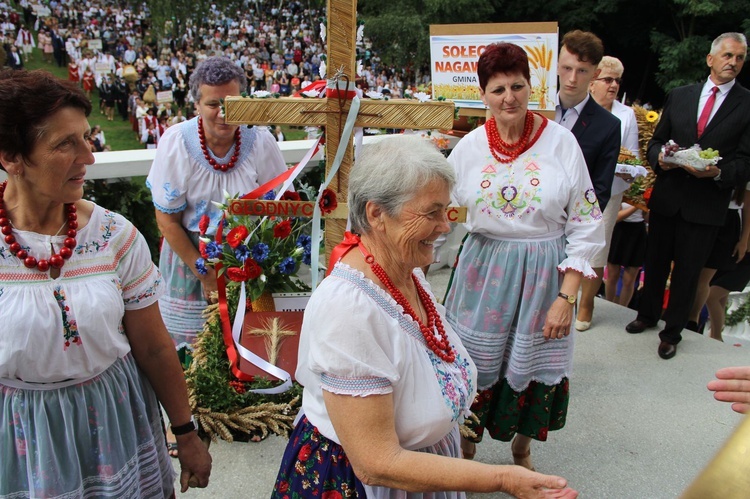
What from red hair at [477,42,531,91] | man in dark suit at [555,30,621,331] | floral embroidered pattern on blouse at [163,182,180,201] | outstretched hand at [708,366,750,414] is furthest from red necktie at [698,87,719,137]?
floral embroidered pattern on blouse at [163,182,180,201]

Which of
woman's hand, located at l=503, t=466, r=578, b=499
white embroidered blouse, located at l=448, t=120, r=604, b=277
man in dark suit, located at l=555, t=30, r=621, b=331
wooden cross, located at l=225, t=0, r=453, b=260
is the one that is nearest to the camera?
woman's hand, located at l=503, t=466, r=578, b=499

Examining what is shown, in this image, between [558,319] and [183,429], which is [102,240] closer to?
[183,429]

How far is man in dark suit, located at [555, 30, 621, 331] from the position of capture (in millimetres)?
3245

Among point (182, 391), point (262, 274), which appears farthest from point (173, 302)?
point (182, 391)

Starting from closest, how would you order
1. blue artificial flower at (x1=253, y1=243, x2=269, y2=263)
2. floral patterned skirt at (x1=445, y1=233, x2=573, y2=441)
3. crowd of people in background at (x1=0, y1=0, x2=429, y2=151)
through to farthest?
floral patterned skirt at (x1=445, y1=233, x2=573, y2=441)
blue artificial flower at (x1=253, y1=243, x2=269, y2=263)
crowd of people in background at (x1=0, y1=0, x2=429, y2=151)

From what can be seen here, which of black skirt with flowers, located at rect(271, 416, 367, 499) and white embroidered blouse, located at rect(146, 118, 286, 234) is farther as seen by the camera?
white embroidered blouse, located at rect(146, 118, 286, 234)

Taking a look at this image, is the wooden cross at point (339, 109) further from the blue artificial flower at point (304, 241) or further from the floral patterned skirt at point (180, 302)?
the floral patterned skirt at point (180, 302)

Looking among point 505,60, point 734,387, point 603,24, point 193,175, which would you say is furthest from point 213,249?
point 603,24

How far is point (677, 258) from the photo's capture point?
4.49m

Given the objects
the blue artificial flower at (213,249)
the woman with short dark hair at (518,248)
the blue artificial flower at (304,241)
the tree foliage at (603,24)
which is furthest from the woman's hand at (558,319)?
the tree foliage at (603,24)

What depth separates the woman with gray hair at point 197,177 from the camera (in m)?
2.94

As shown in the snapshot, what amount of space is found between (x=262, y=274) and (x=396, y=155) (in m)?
1.41

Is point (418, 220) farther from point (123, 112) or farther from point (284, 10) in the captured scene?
point (284, 10)

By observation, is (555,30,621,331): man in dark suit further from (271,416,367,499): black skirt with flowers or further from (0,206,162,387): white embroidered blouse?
(0,206,162,387): white embroidered blouse
